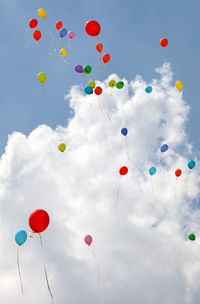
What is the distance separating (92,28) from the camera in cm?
1739

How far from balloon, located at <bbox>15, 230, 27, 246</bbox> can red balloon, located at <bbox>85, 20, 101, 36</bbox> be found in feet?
24.9

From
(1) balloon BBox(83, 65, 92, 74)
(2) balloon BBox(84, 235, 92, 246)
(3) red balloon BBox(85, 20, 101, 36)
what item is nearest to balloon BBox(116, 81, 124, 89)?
(1) balloon BBox(83, 65, 92, 74)

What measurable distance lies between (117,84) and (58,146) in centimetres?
358

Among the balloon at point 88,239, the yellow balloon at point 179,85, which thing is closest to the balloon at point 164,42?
the yellow balloon at point 179,85

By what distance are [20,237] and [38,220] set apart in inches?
46.3

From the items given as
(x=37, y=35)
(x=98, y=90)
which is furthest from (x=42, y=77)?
(x=98, y=90)

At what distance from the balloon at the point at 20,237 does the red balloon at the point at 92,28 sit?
7599 millimetres

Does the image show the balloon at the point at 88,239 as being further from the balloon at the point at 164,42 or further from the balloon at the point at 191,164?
the balloon at the point at 164,42

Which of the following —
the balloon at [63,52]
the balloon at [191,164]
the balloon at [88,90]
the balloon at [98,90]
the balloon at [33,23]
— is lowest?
the balloon at [191,164]

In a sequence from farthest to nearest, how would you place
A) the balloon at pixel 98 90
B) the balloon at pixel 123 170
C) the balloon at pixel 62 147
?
the balloon at pixel 62 147 < the balloon at pixel 123 170 < the balloon at pixel 98 90

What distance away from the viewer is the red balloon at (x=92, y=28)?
17.3 metres

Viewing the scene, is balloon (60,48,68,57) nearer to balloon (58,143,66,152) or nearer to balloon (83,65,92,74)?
balloon (83,65,92,74)

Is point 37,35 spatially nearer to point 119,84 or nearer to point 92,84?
point 92,84

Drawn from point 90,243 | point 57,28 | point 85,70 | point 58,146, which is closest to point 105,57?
point 85,70
